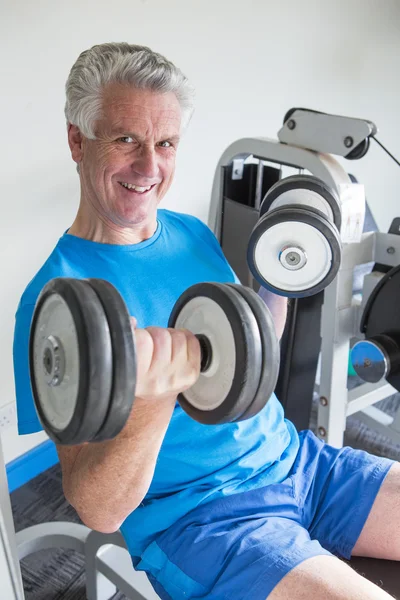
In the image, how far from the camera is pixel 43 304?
0.67 metres

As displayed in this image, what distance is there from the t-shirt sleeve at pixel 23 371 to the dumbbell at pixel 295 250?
43 centimetres

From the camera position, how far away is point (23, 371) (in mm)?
922

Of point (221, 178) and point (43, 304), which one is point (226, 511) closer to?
point (43, 304)

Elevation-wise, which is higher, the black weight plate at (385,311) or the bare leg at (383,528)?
the black weight plate at (385,311)

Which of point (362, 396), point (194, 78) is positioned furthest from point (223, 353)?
point (194, 78)

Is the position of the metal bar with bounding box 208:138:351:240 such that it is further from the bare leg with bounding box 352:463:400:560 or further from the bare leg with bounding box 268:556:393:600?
the bare leg with bounding box 268:556:393:600

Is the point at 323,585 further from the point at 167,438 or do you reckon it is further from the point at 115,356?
the point at 115,356

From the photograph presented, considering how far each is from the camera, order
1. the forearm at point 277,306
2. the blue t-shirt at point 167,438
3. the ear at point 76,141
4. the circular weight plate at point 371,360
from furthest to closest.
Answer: the circular weight plate at point 371,360, the forearm at point 277,306, the ear at point 76,141, the blue t-shirt at point 167,438

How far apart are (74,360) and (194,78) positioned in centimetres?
159

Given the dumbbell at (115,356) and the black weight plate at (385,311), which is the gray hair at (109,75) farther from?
the black weight plate at (385,311)

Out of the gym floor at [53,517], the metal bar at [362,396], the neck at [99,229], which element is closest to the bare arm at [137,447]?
the neck at [99,229]

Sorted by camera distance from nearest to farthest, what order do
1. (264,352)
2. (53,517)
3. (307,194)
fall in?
(264,352) → (307,194) → (53,517)

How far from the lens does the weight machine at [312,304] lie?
146 cm

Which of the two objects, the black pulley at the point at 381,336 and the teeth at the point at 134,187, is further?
the black pulley at the point at 381,336
